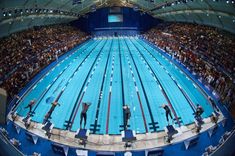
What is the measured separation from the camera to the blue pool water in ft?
42.7

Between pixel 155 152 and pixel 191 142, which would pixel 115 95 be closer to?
pixel 191 142

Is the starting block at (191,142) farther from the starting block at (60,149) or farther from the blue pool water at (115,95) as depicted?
the starting block at (60,149)

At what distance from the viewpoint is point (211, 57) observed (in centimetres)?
1977

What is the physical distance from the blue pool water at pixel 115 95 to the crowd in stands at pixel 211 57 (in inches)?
42.7

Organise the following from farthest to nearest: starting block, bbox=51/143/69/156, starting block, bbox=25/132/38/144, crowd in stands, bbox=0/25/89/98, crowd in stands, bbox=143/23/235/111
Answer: crowd in stands, bbox=0/25/89/98 → crowd in stands, bbox=143/23/235/111 → starting block, bbox=25/132/38/144 → starting block, bbox=51/143/69/156

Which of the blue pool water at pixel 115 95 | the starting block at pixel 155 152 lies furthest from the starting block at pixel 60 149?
the starting block at pixel 155 152

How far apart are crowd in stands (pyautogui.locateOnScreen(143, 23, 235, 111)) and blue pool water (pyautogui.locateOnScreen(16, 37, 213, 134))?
1085mm

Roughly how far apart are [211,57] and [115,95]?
29.0ft

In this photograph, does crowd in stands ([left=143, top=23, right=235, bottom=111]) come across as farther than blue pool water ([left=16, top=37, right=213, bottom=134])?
Yes

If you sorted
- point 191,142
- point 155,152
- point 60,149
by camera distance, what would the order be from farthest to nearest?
1. point 191,142
2. point 60,149
3. point 155,152

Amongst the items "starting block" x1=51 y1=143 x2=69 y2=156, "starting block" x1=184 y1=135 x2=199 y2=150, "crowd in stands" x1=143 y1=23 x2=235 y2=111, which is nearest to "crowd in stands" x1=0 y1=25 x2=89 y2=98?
"starting block" x1=51 y1=143 x2=69 y2=156

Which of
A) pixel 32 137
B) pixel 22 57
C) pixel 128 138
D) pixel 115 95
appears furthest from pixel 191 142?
pixel 22 57

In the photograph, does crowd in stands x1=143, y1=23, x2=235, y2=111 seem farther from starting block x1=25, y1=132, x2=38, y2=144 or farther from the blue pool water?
starting block x1=25, y1=132, x2=38, y2=144

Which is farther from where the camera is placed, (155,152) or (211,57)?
(211,57)
